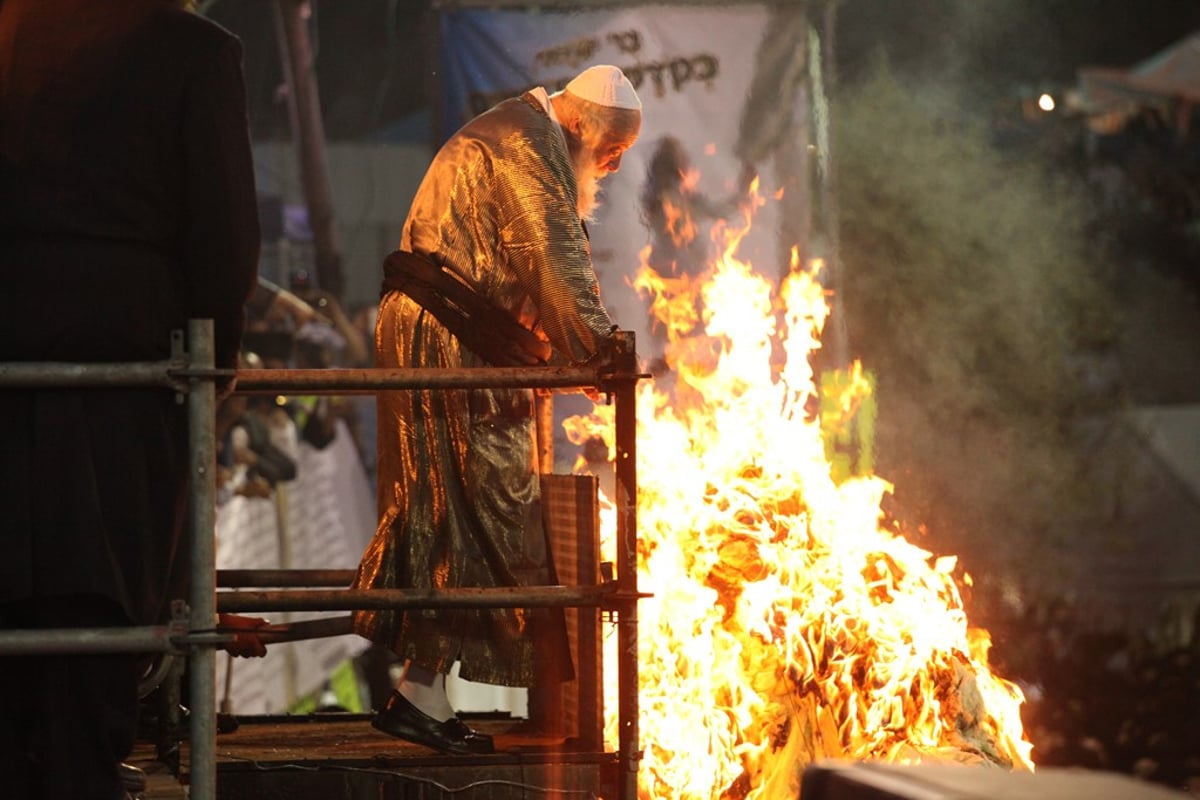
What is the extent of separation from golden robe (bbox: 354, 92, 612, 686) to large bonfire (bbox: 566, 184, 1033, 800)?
1.10 metres

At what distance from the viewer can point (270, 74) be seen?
10.9m

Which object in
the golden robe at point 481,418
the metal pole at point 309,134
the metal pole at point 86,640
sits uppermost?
the metal pole at point 309,134

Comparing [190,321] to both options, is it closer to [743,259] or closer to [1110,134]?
[743,259]

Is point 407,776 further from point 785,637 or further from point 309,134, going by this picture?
point 309,134

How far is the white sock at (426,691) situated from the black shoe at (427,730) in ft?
0.06

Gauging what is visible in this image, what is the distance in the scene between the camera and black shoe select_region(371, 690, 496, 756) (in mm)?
4906

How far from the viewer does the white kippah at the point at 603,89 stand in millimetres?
5543

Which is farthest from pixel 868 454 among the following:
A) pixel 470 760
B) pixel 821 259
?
pixel 470 760

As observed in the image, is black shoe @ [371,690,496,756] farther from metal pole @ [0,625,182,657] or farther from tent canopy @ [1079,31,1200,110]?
tent canopy @ [1079,31,1200,110]

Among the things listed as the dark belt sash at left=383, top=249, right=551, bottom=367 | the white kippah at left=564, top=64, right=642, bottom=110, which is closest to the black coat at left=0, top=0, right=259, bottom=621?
the dark belt sash at left=383, top=249, right=551, bottom=367

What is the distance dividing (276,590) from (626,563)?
3.15ft

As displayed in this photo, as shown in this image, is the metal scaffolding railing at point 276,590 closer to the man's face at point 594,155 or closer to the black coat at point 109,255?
the black coat at point 109,255

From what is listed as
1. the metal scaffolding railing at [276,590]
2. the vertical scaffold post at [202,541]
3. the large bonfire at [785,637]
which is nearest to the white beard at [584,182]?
the large bonfire at [785,637]

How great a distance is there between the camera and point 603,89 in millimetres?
5547
